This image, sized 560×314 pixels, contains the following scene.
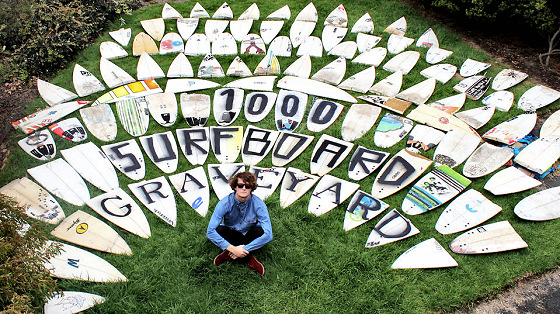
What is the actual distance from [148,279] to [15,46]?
502cm

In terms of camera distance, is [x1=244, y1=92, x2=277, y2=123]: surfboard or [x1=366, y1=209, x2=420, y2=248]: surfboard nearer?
[x1=366, y1=209, x2=420, y2=248]: surfboard

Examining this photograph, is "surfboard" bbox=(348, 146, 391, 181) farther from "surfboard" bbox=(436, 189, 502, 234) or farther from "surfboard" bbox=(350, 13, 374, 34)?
"surfboard" bbox=(350, 13, 374, 34)

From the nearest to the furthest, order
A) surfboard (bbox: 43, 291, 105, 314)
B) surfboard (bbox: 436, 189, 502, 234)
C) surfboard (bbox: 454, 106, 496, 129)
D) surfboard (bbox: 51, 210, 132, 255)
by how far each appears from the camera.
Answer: surfboard (bbox: 43, 291, 105, 314)
surfboard (bbox: 51, 210, 132, 255)
surfboard (bbox: 436, 189, 502, 234)
surfboard (bbox: 454, 106, 496, 129)

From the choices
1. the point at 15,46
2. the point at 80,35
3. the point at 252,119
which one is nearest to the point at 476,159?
the point at 252,119

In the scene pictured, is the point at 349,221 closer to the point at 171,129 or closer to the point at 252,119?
the point at 252,119

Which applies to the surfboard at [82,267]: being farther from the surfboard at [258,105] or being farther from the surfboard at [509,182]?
the surfboard at [509,182]

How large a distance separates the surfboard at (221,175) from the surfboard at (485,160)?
2.58 meters

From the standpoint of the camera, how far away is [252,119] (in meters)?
5.27

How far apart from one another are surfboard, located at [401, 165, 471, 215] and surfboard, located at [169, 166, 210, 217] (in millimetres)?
2085

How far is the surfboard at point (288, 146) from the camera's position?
4742 mm

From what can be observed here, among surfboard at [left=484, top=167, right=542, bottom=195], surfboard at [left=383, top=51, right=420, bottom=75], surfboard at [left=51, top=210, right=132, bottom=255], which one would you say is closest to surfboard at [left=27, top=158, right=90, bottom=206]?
surfboard at [left=51, top=210, right=132, bottom=255]

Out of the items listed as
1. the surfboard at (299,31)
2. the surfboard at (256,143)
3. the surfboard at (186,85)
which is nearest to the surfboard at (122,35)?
the surfboard at (186,85)

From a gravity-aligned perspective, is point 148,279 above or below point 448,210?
below

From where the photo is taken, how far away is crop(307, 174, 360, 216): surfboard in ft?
13.9
